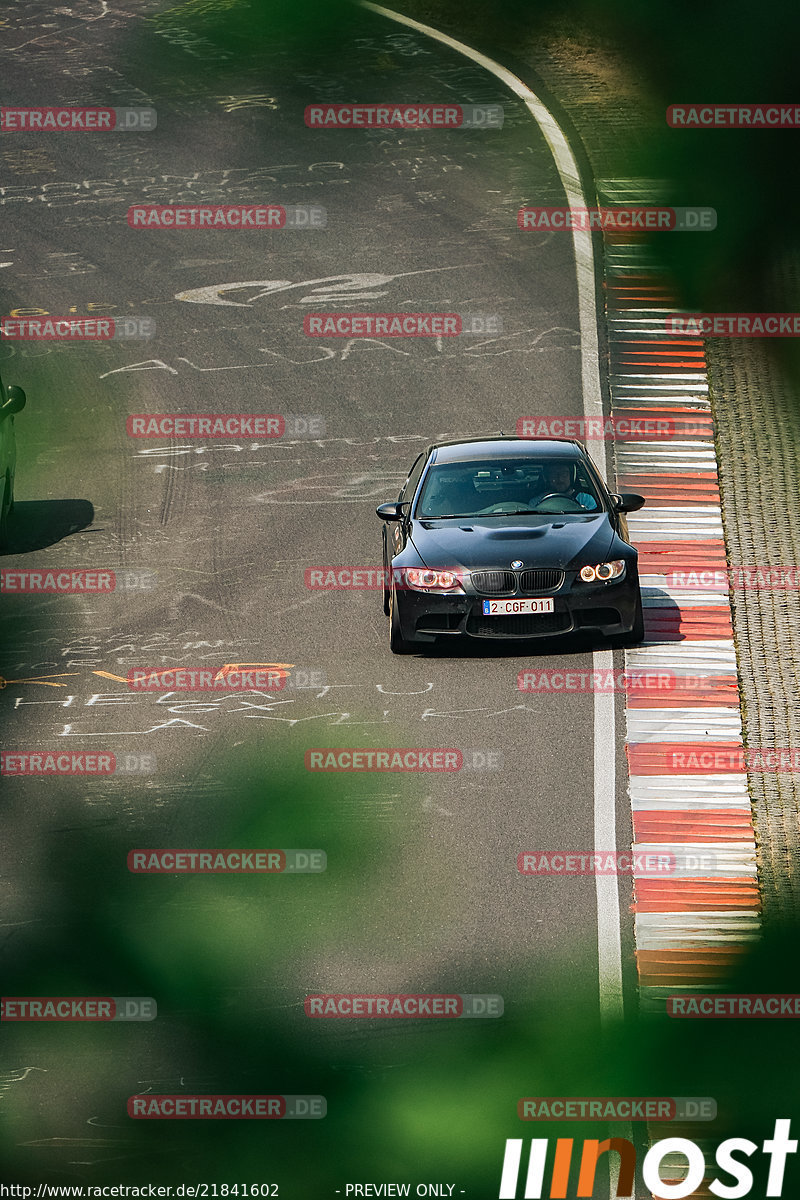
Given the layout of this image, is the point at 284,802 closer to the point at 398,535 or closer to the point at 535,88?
the point at 398,535

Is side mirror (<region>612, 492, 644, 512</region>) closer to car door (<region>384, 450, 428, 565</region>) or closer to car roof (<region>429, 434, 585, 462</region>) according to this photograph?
car roof (<region>429, 434, 585, 462</region>)

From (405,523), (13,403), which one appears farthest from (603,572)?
(13,403)

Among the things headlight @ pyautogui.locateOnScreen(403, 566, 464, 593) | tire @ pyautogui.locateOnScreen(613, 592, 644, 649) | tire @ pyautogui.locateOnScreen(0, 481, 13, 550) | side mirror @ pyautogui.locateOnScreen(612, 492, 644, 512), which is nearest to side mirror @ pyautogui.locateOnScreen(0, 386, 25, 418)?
tire @ pyautogui.locateOnScreen(0, 481, 13, 550)

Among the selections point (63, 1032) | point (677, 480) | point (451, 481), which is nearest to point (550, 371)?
point (677, 480)

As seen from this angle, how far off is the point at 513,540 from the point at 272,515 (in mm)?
5193

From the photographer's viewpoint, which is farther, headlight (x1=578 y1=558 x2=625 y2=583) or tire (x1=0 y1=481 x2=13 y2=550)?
tire (x1=0 y1=481 x2=13 y2=550)

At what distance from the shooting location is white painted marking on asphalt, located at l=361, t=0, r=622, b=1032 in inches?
432

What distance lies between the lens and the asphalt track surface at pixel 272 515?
11258mm

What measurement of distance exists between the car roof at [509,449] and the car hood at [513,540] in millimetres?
927

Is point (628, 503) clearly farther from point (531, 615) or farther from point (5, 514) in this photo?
point (5, 514)

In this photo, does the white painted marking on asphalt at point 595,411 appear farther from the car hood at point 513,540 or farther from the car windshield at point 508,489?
the car windshield at point 508,489

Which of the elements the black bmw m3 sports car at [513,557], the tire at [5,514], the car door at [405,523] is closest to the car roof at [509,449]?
the black bmw m3 sports car at [513,557]

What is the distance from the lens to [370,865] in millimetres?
11930

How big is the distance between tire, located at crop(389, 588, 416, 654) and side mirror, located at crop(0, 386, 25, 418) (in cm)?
511
